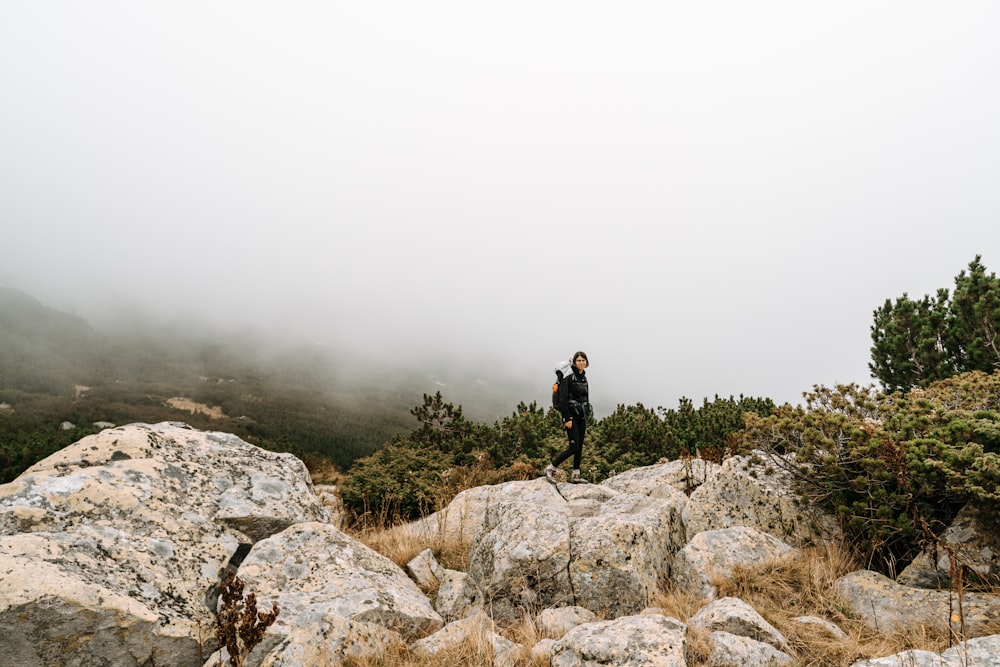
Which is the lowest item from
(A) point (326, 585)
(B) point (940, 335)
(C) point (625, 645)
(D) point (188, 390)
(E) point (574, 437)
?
(D) point (188, 390)

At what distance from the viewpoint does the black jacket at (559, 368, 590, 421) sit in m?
8.26

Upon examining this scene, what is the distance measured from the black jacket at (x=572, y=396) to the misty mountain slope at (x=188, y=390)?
10187 millimetres

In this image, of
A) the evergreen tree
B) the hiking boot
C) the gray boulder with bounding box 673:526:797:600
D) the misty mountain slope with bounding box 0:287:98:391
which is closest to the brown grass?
the gray boulder with bounding box 673:526:797:600

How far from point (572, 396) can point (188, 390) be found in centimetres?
6579

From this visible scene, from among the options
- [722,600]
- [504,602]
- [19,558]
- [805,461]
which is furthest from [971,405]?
[19,558]

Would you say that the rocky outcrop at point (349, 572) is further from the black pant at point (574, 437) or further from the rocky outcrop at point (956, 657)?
the black pant at point (574, 437)

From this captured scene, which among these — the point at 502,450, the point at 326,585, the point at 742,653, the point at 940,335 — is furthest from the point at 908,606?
the point at 940,335


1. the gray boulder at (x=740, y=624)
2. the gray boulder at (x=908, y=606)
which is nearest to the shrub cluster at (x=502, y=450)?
the gray boulder at (x=908, y=606)

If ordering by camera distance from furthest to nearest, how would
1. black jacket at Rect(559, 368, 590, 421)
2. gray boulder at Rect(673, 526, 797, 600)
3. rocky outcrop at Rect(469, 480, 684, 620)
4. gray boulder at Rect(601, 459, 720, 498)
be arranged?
1. black jacket at Rect(559, 368, 590, 421)
2. gray boulder at Rect(601, 459, 720, 498)
3. gray boulder at Rect(673, 526, 797, 600)
4. rocky outcrop at Rect(469, 480, 684, 620)

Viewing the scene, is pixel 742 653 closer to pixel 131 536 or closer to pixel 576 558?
pixel 576 558

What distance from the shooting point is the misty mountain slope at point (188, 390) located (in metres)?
39.1

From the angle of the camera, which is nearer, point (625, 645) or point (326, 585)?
point (625, 645)

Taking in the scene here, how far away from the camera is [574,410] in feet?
27.2

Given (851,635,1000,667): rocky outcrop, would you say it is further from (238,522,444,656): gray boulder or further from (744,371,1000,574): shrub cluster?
(238,522,444,656): gray boulder
